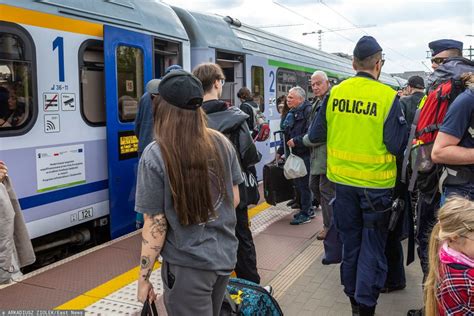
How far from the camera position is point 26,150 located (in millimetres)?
4133

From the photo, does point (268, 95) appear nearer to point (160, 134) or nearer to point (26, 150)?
point (26, 150)

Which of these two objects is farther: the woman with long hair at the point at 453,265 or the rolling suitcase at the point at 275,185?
the rolling suitcase at the point at 275,185

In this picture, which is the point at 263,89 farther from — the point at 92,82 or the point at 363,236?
the point at 363,236

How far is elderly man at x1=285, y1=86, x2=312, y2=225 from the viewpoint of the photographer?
5.71m

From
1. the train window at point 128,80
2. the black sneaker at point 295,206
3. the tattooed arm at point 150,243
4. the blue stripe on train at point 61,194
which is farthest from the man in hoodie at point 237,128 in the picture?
the black sneaker at point 295,206

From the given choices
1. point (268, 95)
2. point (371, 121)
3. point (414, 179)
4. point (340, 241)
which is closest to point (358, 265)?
point (340, 241)

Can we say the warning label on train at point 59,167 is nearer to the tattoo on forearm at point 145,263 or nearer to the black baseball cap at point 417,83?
the tattoo on forearm at point 145,263

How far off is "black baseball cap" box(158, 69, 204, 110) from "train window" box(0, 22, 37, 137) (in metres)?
2.44

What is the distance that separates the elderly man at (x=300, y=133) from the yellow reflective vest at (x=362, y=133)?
221 centimetres

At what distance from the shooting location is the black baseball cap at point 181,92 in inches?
80.9

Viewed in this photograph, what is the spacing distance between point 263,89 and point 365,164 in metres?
5.92

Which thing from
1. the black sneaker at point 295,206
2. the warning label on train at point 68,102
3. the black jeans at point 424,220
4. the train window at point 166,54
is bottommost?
the black sneaker at point 295,206

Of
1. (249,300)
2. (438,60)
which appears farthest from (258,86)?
(249,300)

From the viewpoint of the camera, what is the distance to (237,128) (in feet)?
11.2
